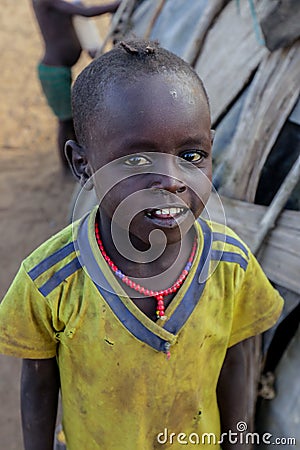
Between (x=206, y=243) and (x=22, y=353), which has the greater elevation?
(x=206, y=243)

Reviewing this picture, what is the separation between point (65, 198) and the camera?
3752mm

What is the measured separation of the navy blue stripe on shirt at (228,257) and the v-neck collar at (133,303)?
0.04 meters

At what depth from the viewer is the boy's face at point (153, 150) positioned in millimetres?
937

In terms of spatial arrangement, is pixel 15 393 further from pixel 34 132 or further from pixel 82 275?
pixel 34 132

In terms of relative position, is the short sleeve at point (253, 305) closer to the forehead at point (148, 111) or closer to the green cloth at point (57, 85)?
the forehead at point (148, 111)

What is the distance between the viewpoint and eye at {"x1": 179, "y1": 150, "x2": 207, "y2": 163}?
38.7 inches

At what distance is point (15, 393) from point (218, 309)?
1.61 metres

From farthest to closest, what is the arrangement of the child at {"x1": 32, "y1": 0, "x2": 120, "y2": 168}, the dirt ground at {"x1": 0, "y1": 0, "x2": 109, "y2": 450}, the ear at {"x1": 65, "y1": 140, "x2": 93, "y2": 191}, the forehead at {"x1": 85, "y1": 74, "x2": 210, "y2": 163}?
the child at {"x1": 32, "y1": 0, "x2": 120, "y2": 168} → the dirt ground at {"x1": 0, "y1": 0, "x2": 109, "y2": 450} → the ear at {"x1": 65, "y1": 140, "x2": 93, "y2": 191} → the forehead at {"x1": 85, "y1": 74, "x2": 210, "y2": 163}

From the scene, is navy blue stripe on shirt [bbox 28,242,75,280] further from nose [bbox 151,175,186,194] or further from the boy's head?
nose [bbox 151,175,186,194]

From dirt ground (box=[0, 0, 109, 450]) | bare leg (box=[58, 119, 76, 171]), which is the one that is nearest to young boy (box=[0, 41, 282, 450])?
dirt ground (box=[0, 0, 109, 450])

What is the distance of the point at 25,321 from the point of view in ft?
3.71

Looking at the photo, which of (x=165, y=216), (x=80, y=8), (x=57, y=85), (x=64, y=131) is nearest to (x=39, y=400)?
(x=165, y=216)

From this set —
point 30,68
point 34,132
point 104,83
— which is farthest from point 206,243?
point 30,68

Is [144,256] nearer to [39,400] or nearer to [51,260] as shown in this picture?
[51,260]
